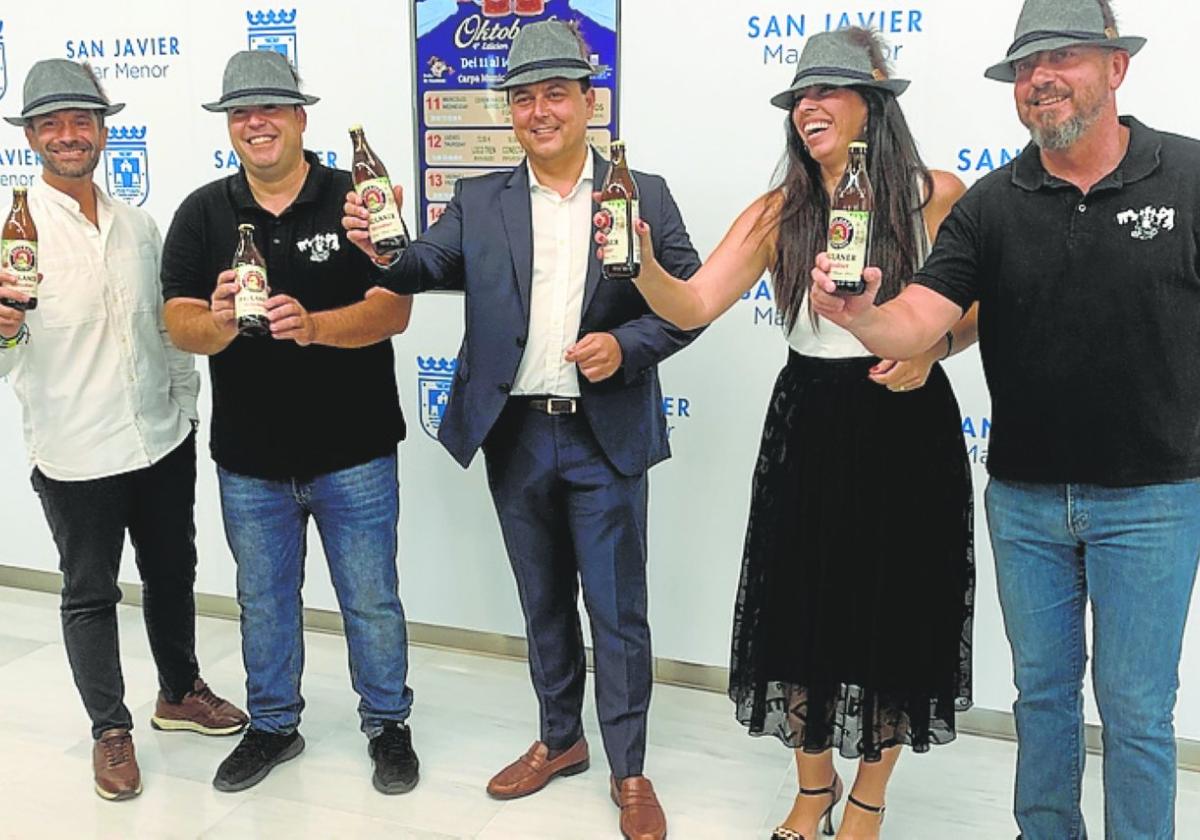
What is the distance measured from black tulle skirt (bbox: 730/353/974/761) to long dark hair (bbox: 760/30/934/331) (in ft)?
0.55

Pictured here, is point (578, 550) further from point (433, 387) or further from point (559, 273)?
point (433, 387)

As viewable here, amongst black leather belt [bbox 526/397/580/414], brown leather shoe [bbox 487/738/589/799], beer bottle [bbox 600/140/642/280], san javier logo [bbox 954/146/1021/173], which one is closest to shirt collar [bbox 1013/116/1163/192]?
beer bottle [bbox 600/140/642/280]

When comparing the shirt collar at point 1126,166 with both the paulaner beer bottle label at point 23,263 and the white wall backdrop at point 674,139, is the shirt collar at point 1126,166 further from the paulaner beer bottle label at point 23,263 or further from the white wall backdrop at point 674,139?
the paulaner beer bottle label at point 23,263

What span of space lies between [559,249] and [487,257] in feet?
0.51

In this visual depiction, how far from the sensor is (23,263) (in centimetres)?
244

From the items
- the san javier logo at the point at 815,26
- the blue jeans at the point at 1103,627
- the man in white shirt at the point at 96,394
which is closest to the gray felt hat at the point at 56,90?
the man in white shirt at the point at 96,394

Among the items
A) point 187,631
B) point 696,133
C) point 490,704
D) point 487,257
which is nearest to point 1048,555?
point 487,257

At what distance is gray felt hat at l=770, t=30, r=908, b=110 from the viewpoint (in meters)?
2.10

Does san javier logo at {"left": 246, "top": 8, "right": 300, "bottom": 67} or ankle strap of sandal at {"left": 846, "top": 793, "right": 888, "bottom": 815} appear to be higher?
san javier logo at {"left": 246, "top": 8, "right": 300, "bottom": 67}

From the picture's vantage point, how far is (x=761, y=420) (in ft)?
10.5

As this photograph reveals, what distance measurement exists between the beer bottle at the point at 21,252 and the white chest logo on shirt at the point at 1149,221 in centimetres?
212

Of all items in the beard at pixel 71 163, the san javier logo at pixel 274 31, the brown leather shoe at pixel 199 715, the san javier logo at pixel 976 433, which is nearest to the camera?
the beard at pixel 71 163

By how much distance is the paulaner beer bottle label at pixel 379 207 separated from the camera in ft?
7.61

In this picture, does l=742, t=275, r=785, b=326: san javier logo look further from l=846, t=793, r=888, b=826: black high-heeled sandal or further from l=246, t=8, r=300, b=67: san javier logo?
l=246, t=8, r=300, b=67: san javier logo
